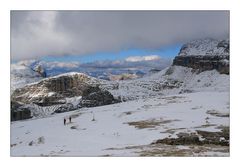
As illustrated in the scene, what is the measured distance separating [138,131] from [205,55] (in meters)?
5.18

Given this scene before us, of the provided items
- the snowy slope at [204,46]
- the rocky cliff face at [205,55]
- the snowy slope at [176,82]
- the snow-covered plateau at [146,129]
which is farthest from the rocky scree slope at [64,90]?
the snowy slope at [204,46]

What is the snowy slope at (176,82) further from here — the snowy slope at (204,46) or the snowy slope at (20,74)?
the snowy slope at (20,74)

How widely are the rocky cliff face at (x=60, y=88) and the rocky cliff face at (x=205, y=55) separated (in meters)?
2.59

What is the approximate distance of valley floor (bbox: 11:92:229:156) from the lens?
33.8 ft

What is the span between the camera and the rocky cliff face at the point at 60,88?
459 inches

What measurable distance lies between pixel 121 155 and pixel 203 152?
199 cm

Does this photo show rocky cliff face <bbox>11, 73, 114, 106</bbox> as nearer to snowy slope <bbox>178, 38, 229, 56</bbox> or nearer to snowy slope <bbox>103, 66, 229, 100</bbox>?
snowy slope <bbox>103, 66, 229, 100</bbox>

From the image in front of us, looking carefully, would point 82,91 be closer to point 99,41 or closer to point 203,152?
point 99,41

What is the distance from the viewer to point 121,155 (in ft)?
33.3

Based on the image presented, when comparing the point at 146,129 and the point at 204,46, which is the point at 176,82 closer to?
the point at 204,46

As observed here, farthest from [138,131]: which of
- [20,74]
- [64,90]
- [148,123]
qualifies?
[20,74]

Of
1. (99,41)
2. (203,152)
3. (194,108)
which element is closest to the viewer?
(203,152)

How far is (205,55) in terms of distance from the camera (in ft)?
48.6
